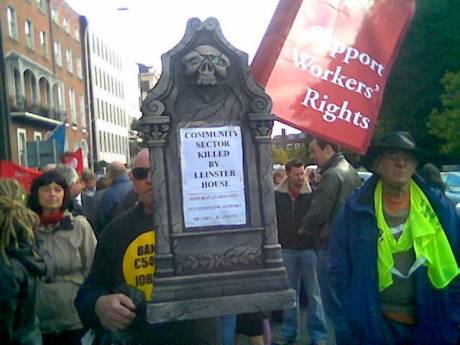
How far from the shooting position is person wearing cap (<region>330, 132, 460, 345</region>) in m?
3.67

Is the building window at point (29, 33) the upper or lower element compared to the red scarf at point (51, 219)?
upper

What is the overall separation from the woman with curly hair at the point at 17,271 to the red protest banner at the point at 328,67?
1.45 meters

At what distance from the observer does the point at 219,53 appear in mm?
2865

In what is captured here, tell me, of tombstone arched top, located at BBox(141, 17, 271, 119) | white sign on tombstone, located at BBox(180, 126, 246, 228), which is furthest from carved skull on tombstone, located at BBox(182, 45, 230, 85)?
white sign on tombstone, located at BBox(180, 126, 246, 228)

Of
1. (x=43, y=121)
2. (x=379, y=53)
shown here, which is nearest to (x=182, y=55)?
(x=379, y=53)

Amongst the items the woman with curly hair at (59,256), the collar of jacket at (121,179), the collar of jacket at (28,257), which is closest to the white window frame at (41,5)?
the collar of jacket at (121,179)

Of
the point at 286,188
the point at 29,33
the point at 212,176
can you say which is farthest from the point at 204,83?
the point at 29,33

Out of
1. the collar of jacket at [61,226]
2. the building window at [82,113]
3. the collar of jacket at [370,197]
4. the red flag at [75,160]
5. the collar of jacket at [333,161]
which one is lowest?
the collar of jacket at [61,226]

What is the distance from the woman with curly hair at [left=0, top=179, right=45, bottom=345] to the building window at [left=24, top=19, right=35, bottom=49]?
146 feet

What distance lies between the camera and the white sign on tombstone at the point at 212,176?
2854 millimetres

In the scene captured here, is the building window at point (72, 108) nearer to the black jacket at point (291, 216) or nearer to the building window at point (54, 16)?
the building window at point (54, 16)

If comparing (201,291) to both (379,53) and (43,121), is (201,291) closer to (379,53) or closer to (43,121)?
(379,53)

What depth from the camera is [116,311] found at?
2.98 metres

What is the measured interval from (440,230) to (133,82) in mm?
92792
